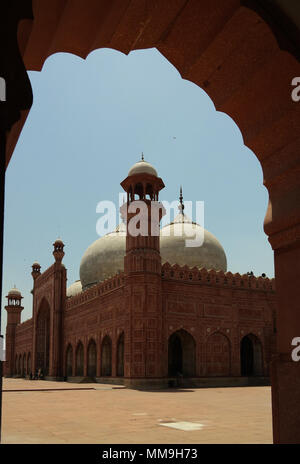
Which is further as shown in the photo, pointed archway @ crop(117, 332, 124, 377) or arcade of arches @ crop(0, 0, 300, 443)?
pointed archway @ crop(117, 332, 124, 377)

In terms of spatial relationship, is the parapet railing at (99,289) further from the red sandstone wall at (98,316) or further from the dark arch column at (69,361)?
the dark arch column at (69,361)

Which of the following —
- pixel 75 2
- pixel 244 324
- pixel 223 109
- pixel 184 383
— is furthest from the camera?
pixel 244 324

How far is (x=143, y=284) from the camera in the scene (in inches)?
702

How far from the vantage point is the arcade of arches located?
2.78 m

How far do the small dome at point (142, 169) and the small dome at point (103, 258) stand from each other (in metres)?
9.82

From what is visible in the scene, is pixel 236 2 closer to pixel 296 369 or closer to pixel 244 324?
pixel 296 369

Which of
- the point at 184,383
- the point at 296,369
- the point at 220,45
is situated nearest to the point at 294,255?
the point at 296,369

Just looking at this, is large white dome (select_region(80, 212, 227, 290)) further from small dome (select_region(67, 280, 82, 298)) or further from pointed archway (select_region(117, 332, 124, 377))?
small dome (select_region(67, 280, 82, 298))

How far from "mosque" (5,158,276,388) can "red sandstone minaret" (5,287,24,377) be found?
47.1 ft

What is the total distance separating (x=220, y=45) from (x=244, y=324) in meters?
18.5

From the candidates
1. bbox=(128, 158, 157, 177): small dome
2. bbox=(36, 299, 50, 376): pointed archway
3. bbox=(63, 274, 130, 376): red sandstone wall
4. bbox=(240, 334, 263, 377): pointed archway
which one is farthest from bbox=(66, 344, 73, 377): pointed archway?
bbox=(128, 158, 157, 177): small dome

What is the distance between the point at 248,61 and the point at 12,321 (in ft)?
129

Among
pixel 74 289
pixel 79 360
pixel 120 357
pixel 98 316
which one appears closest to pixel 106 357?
pixel 120 357
